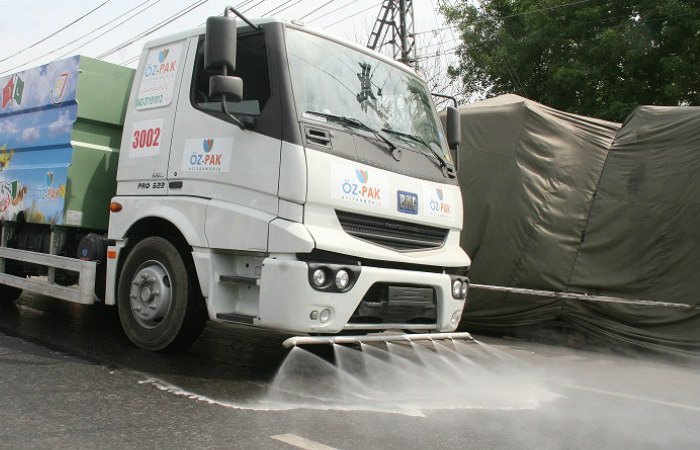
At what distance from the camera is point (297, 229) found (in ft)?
14.5

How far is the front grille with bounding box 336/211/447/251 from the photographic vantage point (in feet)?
15.6

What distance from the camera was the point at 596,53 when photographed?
50.5ft

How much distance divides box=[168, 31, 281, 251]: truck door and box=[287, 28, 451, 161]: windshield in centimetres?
25

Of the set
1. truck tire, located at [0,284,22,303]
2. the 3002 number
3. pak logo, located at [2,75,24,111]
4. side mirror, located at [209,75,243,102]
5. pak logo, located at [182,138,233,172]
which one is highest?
pak logo, located at [2,75,24,111]

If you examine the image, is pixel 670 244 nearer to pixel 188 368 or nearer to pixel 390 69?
pixel 390 69

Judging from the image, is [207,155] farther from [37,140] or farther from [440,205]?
[37,140]

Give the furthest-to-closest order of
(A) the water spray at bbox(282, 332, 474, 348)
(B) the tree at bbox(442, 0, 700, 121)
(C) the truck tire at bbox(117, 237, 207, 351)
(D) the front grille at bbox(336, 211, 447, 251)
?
(B) the tree at bbox(442, 0, 700, 121)
(C) the truck tire at bbox(117, 237, 207, 351)
(D) the front grille at bbox(336, 211, 447, 251)
(A) the water spray at bbox(282, 332, 474, 348)

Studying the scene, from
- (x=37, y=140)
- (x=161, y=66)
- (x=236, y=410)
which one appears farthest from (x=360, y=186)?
(x=37, y=140)

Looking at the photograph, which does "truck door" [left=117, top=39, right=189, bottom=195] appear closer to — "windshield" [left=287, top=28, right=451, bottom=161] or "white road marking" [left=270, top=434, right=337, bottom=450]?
"windshield" [left=287, top=28, right=451, bottom=161]

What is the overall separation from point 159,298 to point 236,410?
149cm

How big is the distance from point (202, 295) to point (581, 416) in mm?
2856

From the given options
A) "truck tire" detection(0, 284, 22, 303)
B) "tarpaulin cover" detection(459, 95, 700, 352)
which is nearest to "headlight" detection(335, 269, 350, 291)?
"tarpaulin cover" detection(459, 95, 700, 352)

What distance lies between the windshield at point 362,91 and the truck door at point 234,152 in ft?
0.82

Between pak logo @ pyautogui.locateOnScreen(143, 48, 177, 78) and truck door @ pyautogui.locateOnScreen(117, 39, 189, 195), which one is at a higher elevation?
pak logo @ pyautogui.locateOnScreen(143, 48, 177, 78)
